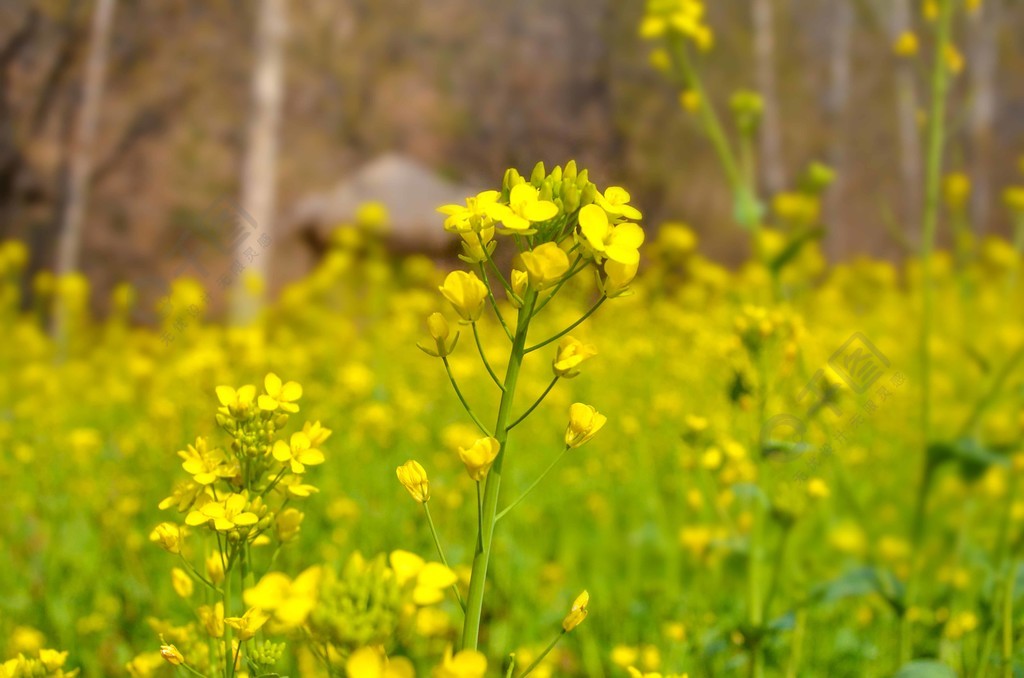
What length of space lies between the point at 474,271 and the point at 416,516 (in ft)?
3.64

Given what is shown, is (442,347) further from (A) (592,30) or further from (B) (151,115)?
(A) (592,30)

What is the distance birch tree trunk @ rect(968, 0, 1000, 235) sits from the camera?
9.17 m

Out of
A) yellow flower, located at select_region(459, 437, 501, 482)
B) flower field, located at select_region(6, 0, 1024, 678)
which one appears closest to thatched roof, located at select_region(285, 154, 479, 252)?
flower field, located at select_region(6, 0, 1024, 678)

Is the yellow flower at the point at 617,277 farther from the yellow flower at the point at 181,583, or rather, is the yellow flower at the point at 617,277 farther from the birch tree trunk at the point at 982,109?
the birch tree trunk at the point at 982,109

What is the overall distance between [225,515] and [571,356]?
1.00ft

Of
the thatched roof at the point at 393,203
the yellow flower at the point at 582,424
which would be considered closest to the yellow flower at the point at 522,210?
the yellow flower at the point at 582,424

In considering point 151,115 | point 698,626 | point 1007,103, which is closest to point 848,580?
point 698,626

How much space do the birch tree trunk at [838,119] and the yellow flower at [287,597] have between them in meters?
7.61

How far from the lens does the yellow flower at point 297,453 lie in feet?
2.13

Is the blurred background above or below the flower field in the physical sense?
above

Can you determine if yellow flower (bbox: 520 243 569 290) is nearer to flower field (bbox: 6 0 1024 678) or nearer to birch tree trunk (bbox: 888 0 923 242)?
flower field (bbox: 6 0 1024 678)

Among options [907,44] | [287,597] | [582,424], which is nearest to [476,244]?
[582,424]

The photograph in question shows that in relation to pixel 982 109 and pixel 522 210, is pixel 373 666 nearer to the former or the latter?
pixel 522 210

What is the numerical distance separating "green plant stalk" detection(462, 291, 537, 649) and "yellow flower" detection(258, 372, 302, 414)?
190 millimetres
